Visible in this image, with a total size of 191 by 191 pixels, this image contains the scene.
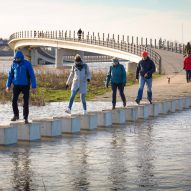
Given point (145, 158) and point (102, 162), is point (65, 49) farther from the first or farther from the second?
point (102, 162)

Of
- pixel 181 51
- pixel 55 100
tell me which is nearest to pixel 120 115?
pixel 55 100

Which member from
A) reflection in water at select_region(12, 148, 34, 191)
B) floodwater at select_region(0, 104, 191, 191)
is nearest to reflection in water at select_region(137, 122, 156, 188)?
floodwater at select_region(0, 104, 191, 191)

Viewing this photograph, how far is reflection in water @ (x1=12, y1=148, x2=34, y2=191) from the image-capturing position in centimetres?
1027

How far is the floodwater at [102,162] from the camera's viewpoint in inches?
405

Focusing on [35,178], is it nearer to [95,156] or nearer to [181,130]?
[95,156]

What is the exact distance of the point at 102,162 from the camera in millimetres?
12398

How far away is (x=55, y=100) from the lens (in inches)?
1247

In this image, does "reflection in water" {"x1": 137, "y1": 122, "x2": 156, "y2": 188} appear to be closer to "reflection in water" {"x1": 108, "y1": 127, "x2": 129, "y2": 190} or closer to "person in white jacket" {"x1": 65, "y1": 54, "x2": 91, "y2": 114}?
"reflection in water" {"x1": 108, "y1": 127, "x2": 129, "y2": 190}

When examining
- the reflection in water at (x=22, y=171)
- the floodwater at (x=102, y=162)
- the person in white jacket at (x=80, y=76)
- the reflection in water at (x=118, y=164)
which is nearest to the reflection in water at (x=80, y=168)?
the floodwater at (x=102, y=162)

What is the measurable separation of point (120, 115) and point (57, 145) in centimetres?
534

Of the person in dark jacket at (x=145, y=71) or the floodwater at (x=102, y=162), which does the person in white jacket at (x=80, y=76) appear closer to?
the floodwater at (x=102, y=162)

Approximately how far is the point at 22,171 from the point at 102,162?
156 centimetres

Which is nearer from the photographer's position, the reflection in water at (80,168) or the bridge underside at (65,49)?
the reflection in water at (80,168)

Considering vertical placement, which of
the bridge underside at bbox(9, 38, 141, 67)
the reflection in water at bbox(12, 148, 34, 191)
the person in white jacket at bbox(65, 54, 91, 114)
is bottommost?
the reflection in water at bbox(12, 148, 34, 191)
